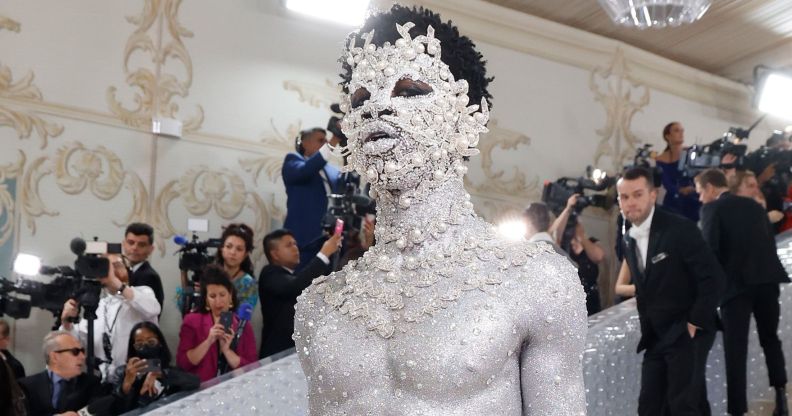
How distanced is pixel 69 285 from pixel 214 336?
874 mm

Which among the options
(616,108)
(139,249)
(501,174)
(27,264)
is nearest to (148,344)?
(27,264)

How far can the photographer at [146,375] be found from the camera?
4132 mm

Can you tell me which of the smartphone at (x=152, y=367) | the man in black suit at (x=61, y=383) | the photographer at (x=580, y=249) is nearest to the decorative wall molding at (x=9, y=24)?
the man in black suit at (x=61, y=383)

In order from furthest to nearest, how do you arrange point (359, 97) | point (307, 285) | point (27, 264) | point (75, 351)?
1. point (307, 285)
2. point (27, 264)
3. point (75, 351)
4. point (359, 97)

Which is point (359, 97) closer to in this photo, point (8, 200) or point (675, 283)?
point (675, 283)

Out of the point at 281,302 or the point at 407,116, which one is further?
the point at 281,302

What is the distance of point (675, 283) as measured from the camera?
4859 mm

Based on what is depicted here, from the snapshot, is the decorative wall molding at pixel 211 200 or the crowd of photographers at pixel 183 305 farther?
the decorative wall molding at pixel 211 200

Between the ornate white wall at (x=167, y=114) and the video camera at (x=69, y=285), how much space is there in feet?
3.24

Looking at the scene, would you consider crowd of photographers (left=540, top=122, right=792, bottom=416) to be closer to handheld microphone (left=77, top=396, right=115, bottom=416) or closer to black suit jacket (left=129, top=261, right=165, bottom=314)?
black suit jacket (left=129, top=261, right=165, bottom=314)

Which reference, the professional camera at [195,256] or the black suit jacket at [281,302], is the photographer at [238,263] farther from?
the black suit jacket at [281,302]

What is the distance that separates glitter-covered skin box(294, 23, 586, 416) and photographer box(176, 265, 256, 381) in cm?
310

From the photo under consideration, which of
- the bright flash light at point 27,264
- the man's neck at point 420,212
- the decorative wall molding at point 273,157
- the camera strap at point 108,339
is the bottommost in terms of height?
the camera strap at point 108,339

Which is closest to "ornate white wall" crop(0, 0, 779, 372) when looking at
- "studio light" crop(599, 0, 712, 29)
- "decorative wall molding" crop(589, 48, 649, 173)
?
"decorative wall molding" crop(589, 48, 649, 173)
